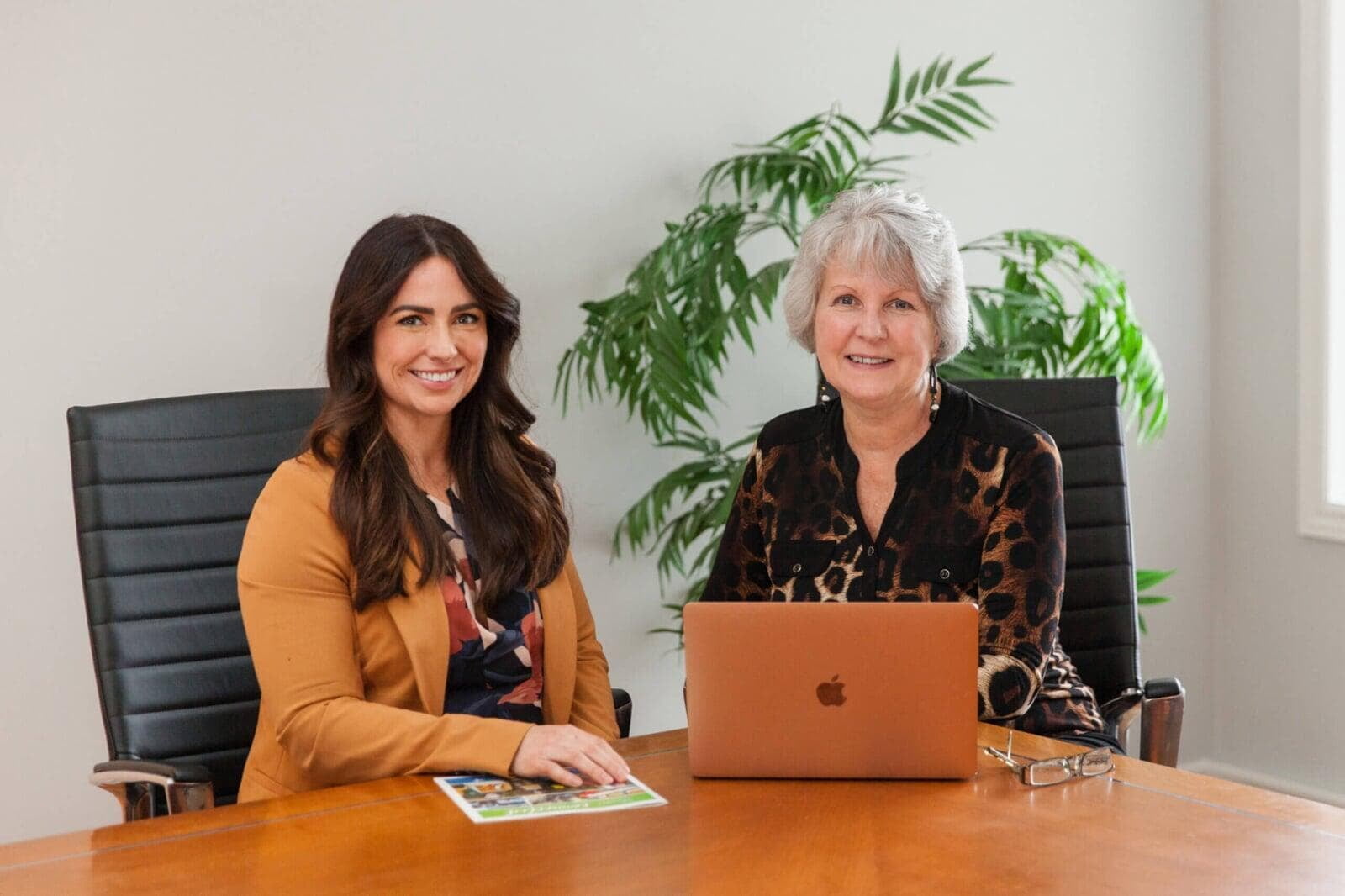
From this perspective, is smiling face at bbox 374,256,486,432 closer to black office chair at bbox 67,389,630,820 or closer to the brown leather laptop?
black office chair at bbox 67,389,630,820

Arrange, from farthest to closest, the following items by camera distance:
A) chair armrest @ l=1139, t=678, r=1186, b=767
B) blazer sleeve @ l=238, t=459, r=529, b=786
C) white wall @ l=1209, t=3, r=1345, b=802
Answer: white wall @ l=1209, t=3, r=1345, b=802, chair armrest @ l=1139, t=678, r=1186, b=767, blazer sleeve @ l=238, t=459, r=529, b=786

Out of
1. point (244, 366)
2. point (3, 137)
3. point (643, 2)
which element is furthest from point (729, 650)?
point (643, 2)

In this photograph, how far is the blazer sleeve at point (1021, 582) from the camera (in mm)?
2031

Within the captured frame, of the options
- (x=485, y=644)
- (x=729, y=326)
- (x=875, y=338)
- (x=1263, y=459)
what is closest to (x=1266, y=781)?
(x=1263, y=459)

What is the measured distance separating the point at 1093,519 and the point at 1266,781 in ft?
6.01

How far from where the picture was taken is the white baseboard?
385 centimetres

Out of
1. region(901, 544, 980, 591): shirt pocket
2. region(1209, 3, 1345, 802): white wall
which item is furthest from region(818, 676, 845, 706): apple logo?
region(1209, 3, 1345, 802): white wall

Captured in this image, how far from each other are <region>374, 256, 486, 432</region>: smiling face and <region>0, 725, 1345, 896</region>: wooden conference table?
2.09 ft

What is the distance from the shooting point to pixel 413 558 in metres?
2.05

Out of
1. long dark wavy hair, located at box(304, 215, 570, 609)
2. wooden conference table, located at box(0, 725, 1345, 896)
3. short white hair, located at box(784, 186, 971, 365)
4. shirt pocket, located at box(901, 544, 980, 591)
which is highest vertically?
short white hair, located at box(784, 186, 971, 365)

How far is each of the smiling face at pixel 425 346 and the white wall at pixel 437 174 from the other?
758mm

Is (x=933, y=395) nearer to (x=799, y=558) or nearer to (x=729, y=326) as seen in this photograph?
(x=799, y=558)

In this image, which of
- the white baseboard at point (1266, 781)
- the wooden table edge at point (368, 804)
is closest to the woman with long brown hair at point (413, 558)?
the wooden table edge at point (368, 804)

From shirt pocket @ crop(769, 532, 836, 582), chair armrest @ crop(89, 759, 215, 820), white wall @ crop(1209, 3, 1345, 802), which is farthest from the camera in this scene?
white wall @ crop(1209, 3, 1345, 802)
